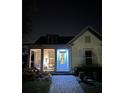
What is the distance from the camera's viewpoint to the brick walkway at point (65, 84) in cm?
334

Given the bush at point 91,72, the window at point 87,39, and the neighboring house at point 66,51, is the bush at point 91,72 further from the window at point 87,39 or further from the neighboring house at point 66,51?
the window at point 87,39

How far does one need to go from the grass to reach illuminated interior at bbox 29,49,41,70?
143 mm

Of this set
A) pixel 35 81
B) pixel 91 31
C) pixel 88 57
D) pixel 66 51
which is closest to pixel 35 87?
pixel 35 81

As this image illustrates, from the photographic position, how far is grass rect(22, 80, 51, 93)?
3.34 meters

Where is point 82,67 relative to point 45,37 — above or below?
below

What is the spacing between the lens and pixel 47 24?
11.1 ft

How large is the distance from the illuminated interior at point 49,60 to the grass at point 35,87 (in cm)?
14

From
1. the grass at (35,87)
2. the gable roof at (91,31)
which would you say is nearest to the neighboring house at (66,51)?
the gable roof at (91,31)

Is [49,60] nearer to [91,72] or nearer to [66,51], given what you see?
[66,51]

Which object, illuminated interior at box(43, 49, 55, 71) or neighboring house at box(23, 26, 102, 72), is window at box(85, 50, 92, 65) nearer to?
neighboring house at box(23, 26, 102, 72)

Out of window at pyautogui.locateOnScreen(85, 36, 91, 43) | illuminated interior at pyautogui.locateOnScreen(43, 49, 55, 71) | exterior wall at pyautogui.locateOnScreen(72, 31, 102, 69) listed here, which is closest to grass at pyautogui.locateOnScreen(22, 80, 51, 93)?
illuminated interior at pyautogui.locateOnScreen(43, 49, 55, 71)
